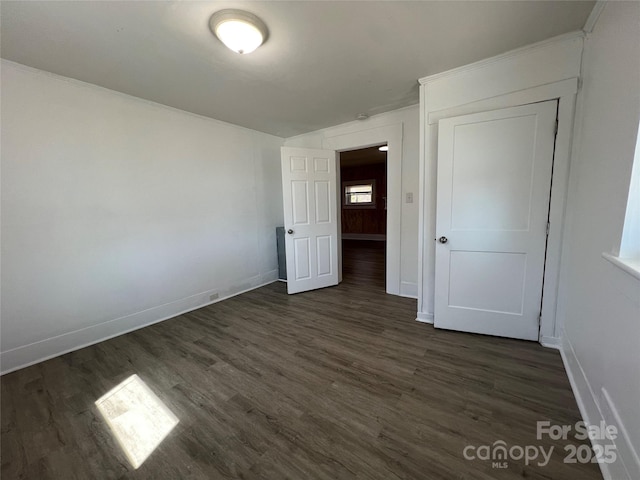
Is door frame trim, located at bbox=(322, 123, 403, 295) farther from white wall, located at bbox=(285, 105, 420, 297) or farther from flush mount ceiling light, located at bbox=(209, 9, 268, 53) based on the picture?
flush mount ceiling light, located at bbox=(209, 9, 268, 53)

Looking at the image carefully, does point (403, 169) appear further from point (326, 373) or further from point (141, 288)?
point (141, 288)

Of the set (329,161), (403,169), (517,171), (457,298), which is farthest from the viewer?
(329,161)

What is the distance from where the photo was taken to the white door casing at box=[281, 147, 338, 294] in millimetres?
3561

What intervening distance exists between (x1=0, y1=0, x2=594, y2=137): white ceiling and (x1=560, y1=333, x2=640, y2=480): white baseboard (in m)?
2.27

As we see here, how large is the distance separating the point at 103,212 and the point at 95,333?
3.98 ft

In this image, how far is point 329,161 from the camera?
12.5 feet

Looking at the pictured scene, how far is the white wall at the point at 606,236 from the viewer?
1.02 m

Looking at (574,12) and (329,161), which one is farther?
(329,161)

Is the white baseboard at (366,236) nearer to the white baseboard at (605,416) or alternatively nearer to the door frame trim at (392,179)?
the door frame trim at (392,179)

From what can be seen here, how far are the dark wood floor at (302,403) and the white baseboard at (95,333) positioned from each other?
4.1 inches

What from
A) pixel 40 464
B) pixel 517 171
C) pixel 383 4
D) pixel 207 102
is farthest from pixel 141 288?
pixel 517 171

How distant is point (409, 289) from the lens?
11.2ft

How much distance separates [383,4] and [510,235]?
200 centimetres

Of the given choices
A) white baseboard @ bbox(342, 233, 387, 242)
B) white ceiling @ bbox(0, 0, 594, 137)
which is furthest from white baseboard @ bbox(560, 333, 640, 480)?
white baseboard @ bbox(342, 233, 387, 242)
